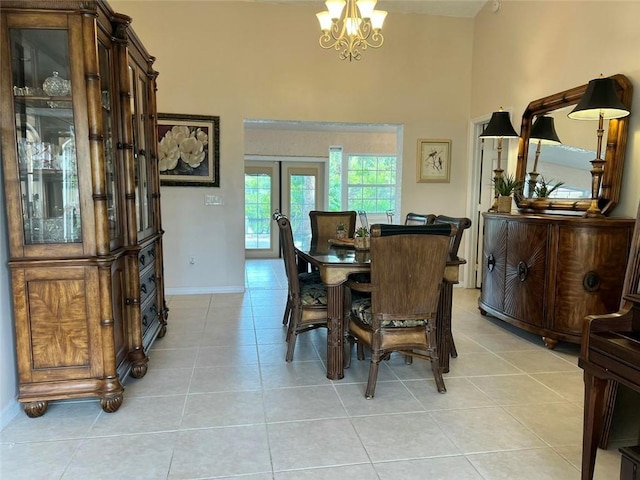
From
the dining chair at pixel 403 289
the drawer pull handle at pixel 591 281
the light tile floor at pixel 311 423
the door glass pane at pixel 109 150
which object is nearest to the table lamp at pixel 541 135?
the drawer pull handle at pixel 591 281

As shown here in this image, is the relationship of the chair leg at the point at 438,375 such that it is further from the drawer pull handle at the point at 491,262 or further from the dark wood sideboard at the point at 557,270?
the drawer pull handle at the point at 491,262

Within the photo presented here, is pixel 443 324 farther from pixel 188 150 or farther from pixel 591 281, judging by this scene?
pixel 188 150

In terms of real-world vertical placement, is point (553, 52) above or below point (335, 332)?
above

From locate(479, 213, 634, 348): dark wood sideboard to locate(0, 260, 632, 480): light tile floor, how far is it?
309mm

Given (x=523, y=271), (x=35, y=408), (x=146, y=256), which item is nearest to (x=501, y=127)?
(x=523, y=271)

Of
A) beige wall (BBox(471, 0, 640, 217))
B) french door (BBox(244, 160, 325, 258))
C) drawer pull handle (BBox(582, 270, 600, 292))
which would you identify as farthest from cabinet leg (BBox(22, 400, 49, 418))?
french door (BBox(244, 160, 325, 258))

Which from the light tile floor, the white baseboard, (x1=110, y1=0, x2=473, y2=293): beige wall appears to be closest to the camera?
the light tile floor

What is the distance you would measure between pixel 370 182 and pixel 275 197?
5.89 ft

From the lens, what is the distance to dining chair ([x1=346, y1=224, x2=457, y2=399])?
2428 mm

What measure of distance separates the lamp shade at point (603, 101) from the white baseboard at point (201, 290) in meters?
3.89

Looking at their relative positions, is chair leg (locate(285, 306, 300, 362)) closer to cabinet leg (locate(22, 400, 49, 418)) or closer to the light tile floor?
the light tile floor

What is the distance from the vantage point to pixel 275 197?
26.2ft

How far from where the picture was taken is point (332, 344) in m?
2.83

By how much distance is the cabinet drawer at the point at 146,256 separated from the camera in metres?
2.94
